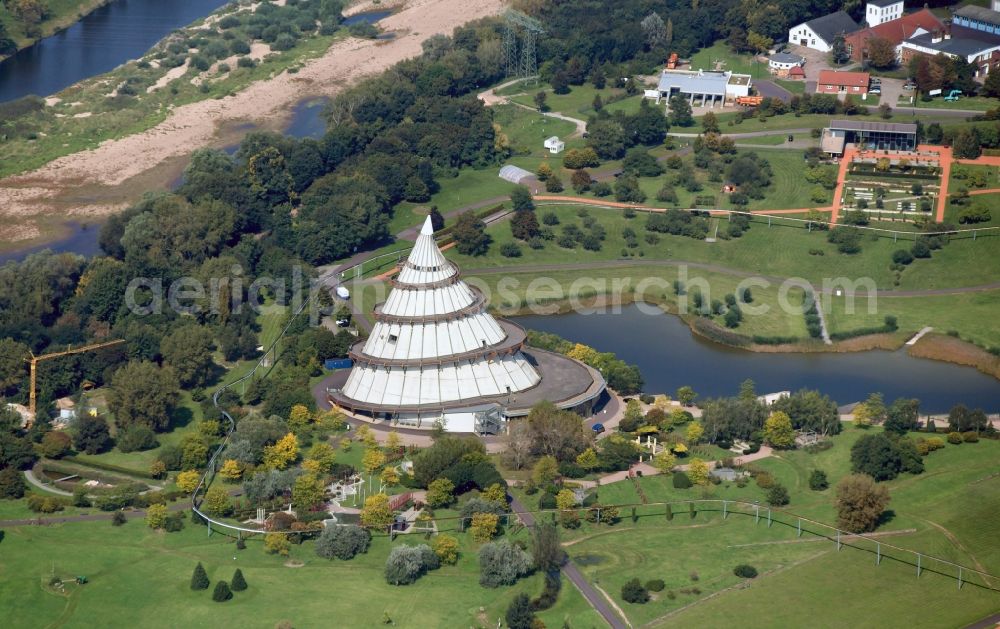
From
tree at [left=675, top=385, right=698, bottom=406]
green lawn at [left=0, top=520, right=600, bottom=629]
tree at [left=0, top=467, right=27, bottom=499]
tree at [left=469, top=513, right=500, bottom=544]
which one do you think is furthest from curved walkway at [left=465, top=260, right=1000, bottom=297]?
green lawn at [left=0, top=520, right=600, bottom=629]

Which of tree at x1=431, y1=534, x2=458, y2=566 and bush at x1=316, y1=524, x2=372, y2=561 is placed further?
bush at x1=316, y1=524, x2=372, y2=561

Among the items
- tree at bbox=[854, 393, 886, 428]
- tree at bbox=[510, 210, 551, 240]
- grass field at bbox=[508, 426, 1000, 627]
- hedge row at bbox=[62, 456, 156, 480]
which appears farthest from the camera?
tree at bbox=[510, 210, 551, 240]

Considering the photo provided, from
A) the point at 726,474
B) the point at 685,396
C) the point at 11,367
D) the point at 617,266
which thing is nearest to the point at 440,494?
the point at 726,474

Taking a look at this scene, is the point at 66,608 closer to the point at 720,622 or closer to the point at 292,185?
the point at 720,622

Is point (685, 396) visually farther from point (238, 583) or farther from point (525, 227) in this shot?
point (238, 583)

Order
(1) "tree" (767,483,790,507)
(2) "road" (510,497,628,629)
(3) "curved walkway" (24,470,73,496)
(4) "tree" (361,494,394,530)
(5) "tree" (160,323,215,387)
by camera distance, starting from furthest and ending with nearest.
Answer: (5) "tree" (160,323,215,387)
(3) "curved walkway" (24,470,73,496)
(1) "tree" (767,483,790,507)
(4) "tree" (361,494,394,530)
(2) "road" (510,497,628,629)

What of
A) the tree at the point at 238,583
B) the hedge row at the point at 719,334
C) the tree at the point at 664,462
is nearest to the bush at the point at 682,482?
the tree at the point at 664,462

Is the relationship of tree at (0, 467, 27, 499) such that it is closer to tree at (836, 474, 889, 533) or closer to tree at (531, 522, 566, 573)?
tree at (531, 522, 566, 573)

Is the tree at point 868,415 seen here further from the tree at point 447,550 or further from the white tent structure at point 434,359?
the tree at point 447,550
